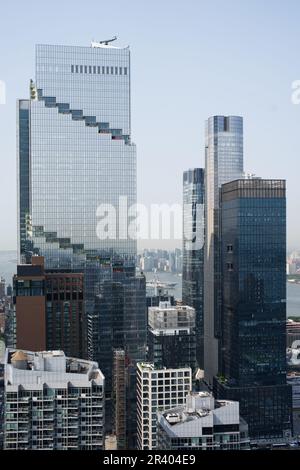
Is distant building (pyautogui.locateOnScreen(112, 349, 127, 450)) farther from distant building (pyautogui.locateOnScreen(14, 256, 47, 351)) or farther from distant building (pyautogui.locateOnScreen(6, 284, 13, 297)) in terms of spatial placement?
distant building (pyautogui.locateOnScreen(6, 284, 13, 297))

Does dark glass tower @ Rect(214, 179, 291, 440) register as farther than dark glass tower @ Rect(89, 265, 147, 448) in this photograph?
No

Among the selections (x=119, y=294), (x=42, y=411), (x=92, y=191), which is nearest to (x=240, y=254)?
(x=119, y=294)

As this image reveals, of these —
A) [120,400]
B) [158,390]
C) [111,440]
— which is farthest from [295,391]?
[111,440]

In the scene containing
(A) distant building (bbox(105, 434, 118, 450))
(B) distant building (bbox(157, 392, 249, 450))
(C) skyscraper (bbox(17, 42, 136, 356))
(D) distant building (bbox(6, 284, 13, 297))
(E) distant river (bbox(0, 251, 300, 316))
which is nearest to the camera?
(B) distant building (bbox(157, 392, 249, 450))

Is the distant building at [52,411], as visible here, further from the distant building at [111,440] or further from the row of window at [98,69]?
the row of window at [98,69]

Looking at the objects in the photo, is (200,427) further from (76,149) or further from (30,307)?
(76,149)

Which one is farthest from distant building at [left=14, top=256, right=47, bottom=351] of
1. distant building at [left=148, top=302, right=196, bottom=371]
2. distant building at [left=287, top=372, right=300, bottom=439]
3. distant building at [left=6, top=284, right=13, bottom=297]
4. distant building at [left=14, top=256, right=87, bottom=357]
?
distant building at [left=287, top=372, right=300, bottom=439]

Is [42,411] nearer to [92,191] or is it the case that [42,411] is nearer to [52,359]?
[52,359]
